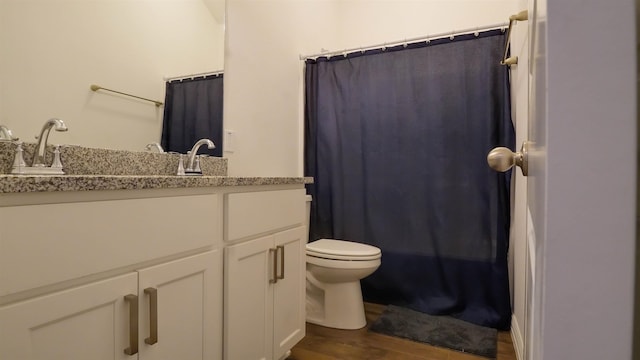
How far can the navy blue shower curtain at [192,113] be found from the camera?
151 centimetres

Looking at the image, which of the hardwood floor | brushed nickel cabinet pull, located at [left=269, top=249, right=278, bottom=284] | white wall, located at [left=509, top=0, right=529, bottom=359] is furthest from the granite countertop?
white wall, located at [left=509, top=0, right=529, bottom=359]

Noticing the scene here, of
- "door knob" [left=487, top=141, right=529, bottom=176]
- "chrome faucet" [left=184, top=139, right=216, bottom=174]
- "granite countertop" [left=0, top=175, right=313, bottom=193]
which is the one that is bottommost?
"granite countertop" [left=0, top=175, right=313, bottom=193]

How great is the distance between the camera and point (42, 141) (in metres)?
1.01

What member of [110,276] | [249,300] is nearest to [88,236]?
[110,276]

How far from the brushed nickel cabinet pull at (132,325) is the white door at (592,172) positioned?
0.88 m

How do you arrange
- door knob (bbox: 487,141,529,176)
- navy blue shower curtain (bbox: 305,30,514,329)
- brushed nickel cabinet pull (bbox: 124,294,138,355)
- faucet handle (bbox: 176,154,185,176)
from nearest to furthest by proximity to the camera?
door knob (bbox: 487,141,529,176) < brushed nickel cabinet pull (bbox: 124,294,138,355) < faucet handle (bbox: 176,154,185,176) < navy blue shower curtain (bbox: 305,30,514,329)

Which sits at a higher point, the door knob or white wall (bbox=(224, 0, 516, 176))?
white wall (bbox=(224, 0, 516, 176))

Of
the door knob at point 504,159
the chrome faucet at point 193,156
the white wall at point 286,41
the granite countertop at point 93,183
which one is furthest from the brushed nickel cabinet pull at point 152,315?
the white wall at point 286,41

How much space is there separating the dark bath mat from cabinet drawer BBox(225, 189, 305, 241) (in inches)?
35.3

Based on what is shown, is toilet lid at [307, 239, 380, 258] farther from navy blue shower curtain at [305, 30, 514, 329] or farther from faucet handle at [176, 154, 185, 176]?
faucet handle at [176, 154, 185, 176]

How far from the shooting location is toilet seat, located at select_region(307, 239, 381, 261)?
6.15ft

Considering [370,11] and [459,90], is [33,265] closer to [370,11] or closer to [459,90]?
[459,90]

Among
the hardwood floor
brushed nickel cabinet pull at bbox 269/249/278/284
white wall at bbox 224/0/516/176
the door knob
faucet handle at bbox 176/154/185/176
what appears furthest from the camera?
white wall at bbox 224/0/516/176

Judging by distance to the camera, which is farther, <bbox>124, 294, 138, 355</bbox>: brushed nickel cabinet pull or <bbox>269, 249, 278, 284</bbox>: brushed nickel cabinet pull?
<bbox>269, 249, 278, 284</bbox>: brushed nickel cabinet pull
